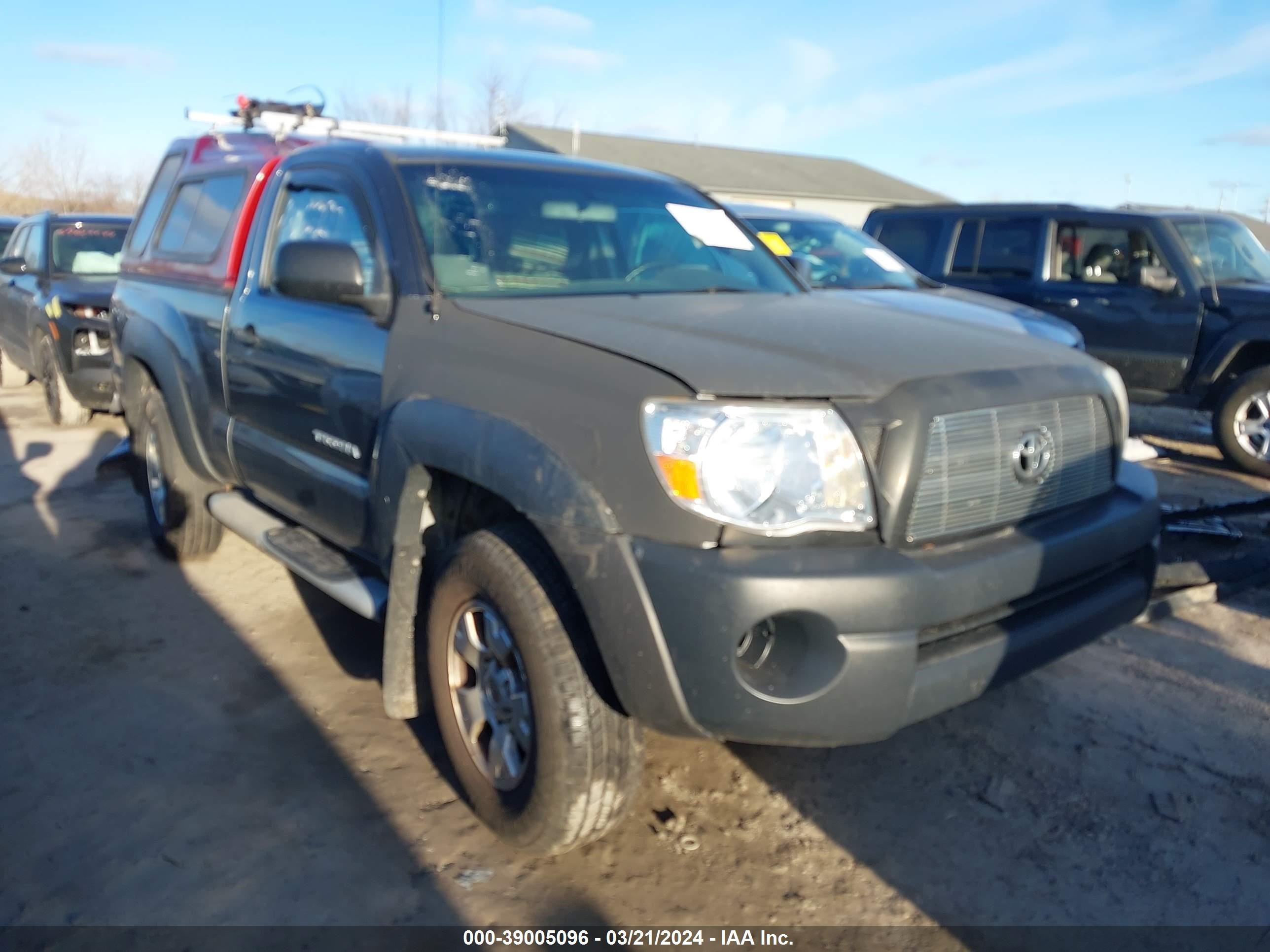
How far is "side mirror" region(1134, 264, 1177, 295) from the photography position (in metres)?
7.47

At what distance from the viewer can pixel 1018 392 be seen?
2.57 m

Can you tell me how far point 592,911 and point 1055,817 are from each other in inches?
53.6

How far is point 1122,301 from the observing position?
7.77 m

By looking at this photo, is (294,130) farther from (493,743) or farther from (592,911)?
(592,911)

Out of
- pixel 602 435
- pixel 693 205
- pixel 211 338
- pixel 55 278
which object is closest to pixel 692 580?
pixel 602 435

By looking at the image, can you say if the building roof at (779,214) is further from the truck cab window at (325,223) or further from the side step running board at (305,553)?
the side step running board at (305,553)

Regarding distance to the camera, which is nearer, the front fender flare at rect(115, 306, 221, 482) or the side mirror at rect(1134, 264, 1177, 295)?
the front fender flare at rect(115, 306, 221, 482)

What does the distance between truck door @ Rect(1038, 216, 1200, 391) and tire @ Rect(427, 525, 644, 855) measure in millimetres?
6527

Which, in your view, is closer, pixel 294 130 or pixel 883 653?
pixel 883 653

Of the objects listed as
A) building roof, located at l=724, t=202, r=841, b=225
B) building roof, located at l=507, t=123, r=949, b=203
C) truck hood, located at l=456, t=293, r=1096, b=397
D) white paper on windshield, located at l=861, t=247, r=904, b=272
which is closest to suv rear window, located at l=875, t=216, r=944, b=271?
building roof, located at l=724, t=202, r=841, b=225

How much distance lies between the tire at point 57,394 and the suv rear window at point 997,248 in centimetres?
748

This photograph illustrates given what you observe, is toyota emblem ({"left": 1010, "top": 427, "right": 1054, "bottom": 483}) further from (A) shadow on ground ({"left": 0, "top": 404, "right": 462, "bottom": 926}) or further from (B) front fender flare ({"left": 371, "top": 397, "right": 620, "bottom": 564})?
(A) shadow on ground ({"left": 0, "top": 404, "right": 462, "bottom": 926})

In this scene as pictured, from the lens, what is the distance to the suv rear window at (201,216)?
14.5 feet

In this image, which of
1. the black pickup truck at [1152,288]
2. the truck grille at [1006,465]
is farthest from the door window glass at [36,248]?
the truck grille at [1006,465]
